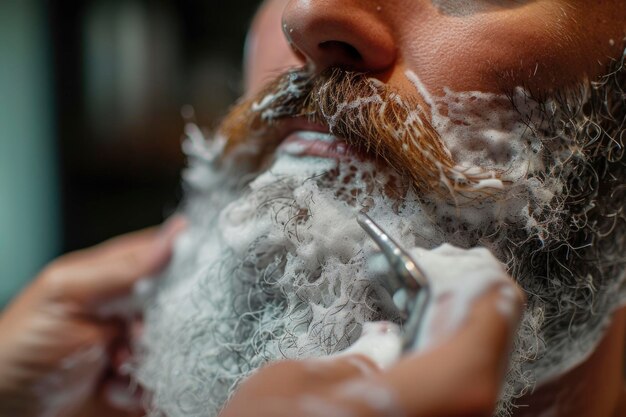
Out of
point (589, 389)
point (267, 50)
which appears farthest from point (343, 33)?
point (589, 389)

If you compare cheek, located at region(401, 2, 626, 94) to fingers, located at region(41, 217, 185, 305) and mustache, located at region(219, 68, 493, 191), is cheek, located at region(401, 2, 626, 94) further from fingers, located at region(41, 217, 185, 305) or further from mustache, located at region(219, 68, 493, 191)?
fingers, located at region(41, 217, 185, 305)

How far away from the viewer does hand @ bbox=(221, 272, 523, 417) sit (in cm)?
34

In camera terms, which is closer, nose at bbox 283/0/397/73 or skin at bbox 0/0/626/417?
skin at bbox 0/0/626/417

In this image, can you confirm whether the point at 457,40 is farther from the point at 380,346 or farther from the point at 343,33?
the point at 380,346

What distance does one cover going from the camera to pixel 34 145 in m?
2.11

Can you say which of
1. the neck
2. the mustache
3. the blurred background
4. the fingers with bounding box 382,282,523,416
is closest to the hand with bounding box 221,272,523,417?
the fingers with bounding box 382,282,523,416

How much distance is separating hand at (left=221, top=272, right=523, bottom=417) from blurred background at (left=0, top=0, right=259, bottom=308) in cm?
179

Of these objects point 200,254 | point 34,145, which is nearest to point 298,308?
point 200,254

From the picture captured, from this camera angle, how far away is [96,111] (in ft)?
7.11

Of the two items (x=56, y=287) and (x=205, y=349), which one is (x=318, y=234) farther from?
(x=56, y=287)

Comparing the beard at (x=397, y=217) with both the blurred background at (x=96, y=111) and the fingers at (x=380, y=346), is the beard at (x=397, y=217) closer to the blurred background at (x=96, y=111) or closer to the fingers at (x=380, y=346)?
the fingers at (x=380, y=346)

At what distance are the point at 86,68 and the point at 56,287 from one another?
4.64ft

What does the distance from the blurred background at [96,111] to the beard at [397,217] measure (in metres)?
1.54

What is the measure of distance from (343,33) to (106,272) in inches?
20.3
